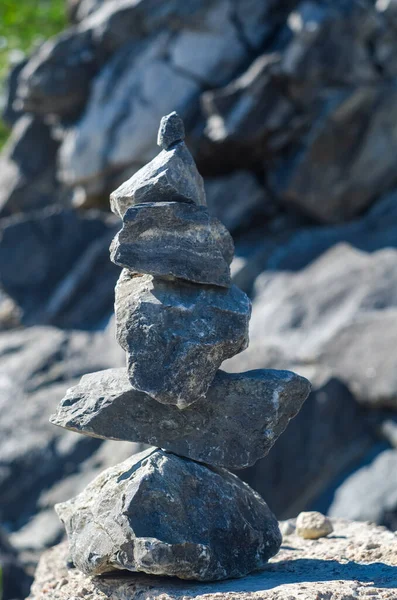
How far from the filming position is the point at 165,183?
15.0 ft

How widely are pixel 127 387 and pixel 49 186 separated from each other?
1153 centimetres

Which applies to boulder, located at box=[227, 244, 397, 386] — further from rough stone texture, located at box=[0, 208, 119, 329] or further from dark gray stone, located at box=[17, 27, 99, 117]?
dark gray stone, located at box=[17, 27, 99, 117]

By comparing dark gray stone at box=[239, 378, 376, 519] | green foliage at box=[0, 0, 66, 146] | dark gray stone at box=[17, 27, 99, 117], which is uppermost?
green foliage at box=[0, 0, 66, 146]

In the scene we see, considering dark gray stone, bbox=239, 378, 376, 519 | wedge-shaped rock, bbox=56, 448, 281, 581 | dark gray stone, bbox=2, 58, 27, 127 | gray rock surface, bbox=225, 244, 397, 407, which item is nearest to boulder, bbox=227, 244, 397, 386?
gray rock surface, bbox=225, 244, 397, 407

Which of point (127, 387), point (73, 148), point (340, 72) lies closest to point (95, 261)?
point (73, 148)

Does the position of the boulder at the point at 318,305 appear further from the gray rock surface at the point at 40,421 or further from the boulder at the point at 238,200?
the gray rock surface at the point at 40,421

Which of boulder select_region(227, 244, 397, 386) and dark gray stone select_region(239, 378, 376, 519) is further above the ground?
boulder select_region(227, 244, 397, 386)

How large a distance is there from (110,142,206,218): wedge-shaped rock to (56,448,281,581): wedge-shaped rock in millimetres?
1416

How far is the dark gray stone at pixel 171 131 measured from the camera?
473cm

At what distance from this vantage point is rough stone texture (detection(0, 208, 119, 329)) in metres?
13.3

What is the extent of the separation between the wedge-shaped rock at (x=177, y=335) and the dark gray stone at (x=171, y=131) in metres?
0.82

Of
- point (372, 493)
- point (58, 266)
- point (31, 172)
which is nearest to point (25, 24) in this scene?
point (31, 172)

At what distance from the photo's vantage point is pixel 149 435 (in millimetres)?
4605

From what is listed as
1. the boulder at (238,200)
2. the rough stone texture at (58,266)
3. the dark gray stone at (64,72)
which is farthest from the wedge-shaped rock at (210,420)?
the dark gray stone at (64,72)
